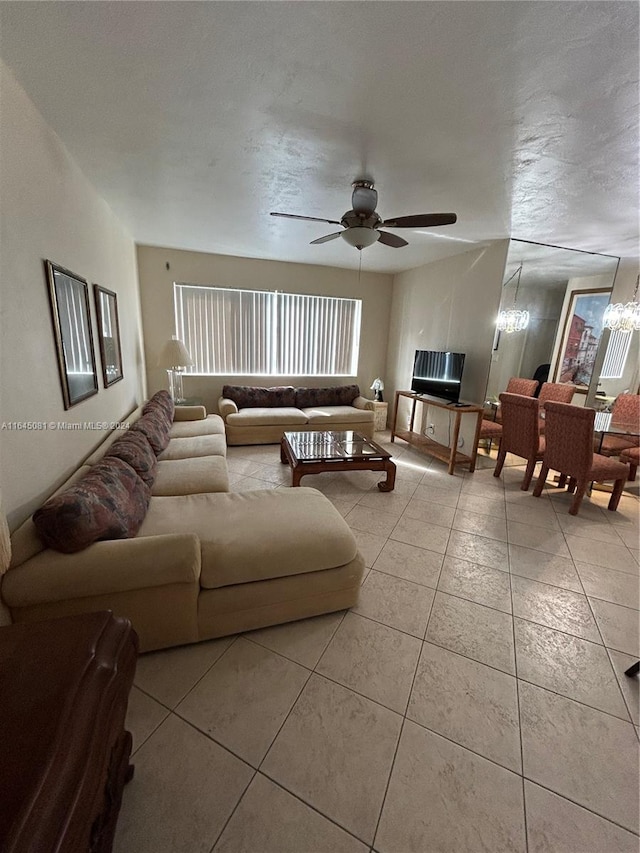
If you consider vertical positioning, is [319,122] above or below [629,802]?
above

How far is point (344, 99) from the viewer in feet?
5.07

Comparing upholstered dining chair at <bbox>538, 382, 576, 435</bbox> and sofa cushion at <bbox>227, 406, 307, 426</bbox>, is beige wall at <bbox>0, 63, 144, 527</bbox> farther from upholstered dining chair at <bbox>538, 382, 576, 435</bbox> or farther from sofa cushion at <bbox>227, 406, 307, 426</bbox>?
upholstered dining chair at <bbox>538, 382, 576, 435</bbox>

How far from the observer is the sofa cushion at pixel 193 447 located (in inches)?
116

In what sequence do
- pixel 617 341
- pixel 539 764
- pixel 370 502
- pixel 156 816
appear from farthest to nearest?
pixel 617 341 < pixel 370 502 < pixel 539 764 < pixel 156 816

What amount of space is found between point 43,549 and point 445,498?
2958 millimetres

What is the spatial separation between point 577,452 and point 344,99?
9.94 feet

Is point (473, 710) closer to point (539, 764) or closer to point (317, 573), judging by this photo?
point (539, 764)

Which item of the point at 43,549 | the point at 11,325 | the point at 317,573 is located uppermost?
the point at 11,325

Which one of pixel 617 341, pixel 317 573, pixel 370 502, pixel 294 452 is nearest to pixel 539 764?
pixel 317 573

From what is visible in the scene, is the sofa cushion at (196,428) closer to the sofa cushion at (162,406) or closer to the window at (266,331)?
the sofa cushion at (162,406)

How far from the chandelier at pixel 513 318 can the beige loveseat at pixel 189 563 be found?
3053 millimetres

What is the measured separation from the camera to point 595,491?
11.5ft

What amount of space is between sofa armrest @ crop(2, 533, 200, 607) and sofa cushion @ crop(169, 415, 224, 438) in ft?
7.20

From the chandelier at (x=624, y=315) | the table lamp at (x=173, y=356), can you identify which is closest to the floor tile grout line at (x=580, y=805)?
Answer: the chandelier at (x=624, y=315)
